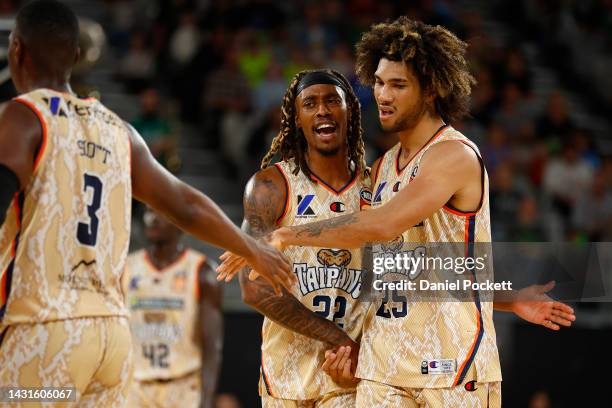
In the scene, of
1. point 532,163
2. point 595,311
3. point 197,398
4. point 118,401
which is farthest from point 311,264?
point 532,163

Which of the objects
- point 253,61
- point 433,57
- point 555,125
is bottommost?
point 433,57

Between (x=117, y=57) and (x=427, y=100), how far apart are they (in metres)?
9.26

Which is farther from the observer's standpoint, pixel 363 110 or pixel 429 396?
pixel 363 110

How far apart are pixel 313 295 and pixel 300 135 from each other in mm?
1053

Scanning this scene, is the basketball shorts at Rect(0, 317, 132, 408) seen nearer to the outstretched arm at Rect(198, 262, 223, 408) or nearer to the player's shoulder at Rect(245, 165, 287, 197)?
the player's shoulder at Rect(245, 165, 287, 197)

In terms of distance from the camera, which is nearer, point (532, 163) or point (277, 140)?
point (277, 140)

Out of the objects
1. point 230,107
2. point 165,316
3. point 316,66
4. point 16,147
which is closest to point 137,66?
point 230,107

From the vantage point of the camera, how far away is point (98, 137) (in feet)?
14.0

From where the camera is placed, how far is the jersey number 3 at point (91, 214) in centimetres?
416

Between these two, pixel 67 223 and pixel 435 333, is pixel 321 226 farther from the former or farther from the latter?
pixel 67 223

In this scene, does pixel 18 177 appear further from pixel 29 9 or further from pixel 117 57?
pixel 117 57

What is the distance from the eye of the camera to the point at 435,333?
5035mm

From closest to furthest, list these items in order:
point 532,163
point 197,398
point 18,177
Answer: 1. point 18,177
2. point 197,398
3. point 532,163

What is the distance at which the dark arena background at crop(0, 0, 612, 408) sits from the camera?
406 inches
